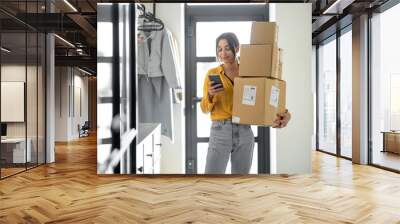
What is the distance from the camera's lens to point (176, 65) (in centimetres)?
491

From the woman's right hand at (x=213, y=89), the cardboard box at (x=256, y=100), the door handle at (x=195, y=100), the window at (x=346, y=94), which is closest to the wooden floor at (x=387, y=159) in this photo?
the window at (x=346, y=94)

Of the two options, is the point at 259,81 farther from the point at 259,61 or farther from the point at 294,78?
the point at 294,78

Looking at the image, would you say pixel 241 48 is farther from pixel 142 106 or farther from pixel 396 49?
pixel 396 49

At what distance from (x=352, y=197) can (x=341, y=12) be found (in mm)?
3341

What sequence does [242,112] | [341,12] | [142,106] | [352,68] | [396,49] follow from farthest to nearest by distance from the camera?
[352,68] → [341,12] → [396,49] → [142,106] → [242,112]

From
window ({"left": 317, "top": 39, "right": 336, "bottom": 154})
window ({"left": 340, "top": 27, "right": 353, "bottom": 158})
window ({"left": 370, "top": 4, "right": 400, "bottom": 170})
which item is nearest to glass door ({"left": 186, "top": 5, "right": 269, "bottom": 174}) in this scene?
window ({"left": 370, "top": 4, "right": 400, "bottom": 170})

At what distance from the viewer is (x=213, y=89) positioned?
15.9 ft

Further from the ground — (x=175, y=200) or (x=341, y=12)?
(x=341, y=12)

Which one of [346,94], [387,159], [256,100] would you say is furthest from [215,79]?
[346,94]

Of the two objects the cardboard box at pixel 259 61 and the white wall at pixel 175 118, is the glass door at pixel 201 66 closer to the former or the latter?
the white wall at pixel 175 118

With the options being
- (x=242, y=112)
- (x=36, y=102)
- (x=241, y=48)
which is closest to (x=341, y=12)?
(x=241, y=48)

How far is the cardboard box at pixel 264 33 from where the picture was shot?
15.3 ft

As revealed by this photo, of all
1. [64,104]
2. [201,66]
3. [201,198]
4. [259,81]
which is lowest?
[201,198]

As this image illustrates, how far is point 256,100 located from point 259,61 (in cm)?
47
